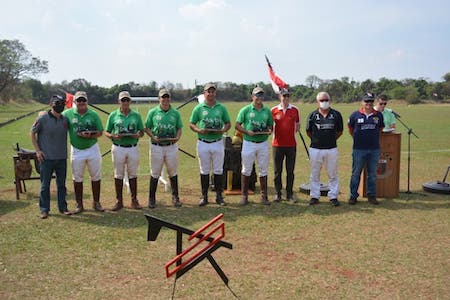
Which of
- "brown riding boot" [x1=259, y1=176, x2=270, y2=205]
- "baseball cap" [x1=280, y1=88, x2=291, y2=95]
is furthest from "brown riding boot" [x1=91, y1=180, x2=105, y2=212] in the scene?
"baseball cap" [x1=280, y1=88, x2=291, y2=95]

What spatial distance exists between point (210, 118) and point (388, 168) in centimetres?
373

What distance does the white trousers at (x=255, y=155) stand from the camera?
8273 mm

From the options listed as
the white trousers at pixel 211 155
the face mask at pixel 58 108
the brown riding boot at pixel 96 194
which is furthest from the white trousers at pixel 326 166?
the face mask at pixel 58 108

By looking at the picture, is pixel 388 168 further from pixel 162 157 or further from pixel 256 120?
pixel 162 157

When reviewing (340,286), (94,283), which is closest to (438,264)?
(340,286)

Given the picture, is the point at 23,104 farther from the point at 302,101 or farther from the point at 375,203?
the point at 375,203

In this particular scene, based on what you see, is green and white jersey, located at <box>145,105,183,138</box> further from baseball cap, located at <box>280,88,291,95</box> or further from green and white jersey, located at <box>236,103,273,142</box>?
baseball cap, located at <box>280,88,291,95</box>

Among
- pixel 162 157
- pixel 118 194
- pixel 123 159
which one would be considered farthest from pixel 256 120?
pixel 118 194

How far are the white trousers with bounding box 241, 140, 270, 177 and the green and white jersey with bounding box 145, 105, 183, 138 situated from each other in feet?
4.48

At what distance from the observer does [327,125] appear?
8.09 m

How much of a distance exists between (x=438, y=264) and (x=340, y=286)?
1.47 metres

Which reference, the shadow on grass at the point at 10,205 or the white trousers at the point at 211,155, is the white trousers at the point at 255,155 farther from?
the shadow on grass at the point at 10,205

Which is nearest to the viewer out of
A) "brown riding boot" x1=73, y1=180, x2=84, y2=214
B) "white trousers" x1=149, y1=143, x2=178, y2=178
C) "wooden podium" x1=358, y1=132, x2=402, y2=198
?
"brown riding boot" x1=73, y1=180, x2=84, y2=214

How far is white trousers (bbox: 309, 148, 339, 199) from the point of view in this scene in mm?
8148
